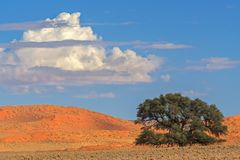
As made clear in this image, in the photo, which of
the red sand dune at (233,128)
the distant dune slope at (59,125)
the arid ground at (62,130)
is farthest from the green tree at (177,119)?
the distant dune slope at (59,125)

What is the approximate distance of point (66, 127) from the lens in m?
134

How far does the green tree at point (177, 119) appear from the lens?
72312 mm

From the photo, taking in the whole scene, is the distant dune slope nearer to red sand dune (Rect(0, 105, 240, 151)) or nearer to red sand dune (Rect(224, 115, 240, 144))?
red sand dune (Rect(0, 105, 240, 151))

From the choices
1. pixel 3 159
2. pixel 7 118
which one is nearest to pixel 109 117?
pixel 7 118

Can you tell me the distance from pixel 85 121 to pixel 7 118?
1687cm

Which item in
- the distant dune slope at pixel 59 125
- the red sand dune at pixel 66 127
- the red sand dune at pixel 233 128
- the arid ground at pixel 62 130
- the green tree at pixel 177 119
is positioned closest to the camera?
the green tree at pixel 177 119

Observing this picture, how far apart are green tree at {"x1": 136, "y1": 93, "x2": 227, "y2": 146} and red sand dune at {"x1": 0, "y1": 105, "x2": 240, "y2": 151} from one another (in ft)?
86.4

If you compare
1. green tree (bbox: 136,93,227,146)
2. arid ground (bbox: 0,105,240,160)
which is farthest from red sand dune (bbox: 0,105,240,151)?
green tree (bbox: 136,93,227,146)

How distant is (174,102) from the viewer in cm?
7312

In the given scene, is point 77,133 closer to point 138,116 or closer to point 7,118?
A: point 7,118

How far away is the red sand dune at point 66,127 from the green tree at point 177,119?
26339mm

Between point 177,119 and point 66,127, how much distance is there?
6371 centimetres

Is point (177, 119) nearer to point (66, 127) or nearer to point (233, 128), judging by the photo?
point (233, 128)

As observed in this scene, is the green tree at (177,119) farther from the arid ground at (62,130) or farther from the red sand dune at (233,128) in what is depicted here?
the red sand dune at (233,128)
